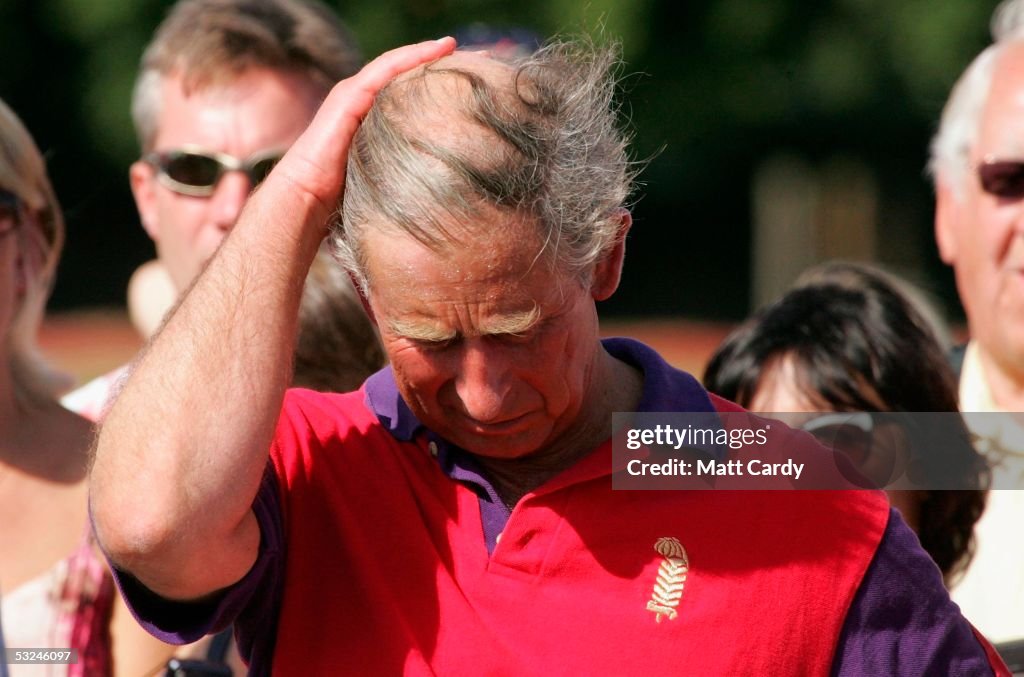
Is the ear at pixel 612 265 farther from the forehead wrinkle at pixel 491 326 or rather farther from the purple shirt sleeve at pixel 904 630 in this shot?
the purple shirt sleeve at pixel 904 630

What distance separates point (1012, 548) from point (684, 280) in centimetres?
1398

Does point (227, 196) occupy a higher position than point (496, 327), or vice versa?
point (496, 327)

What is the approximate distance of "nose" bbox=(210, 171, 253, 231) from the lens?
319 cm

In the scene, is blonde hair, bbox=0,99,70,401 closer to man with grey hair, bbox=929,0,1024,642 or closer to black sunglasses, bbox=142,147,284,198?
black sunglasses, bbox=142,147,284,198

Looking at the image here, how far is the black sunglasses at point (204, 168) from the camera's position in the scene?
3.21 metres

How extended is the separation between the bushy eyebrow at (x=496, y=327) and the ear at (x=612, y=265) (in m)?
0.17

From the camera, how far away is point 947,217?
3.21 m

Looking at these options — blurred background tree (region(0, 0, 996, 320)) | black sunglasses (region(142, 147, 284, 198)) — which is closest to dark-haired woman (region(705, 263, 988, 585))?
black sunglasses (region(142, 147, 284, 198))

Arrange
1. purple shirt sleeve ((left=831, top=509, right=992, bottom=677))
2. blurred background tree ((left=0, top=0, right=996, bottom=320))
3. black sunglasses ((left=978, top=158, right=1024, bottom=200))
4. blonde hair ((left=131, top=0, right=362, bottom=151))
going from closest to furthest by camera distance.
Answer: purple shirt sleeve ((left=831, top=509, right=992, bottom=677)) → black sunglasses ((left=978, top=158, right=1024, bottom=200)) → blonde hair ((left=131, top=0, right=362, bottom=151)) → blurred background tree ((left=0, top=0, right=996, bottom=320))

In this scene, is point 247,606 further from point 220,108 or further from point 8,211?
point 220,108

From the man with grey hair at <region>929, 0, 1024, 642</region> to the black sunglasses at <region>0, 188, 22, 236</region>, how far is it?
6.54ft

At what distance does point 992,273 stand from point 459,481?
166cm

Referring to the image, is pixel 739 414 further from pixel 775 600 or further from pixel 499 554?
pixel 499 554

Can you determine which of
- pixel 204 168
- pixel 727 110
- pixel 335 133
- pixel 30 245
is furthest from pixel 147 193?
pixel 727 110
